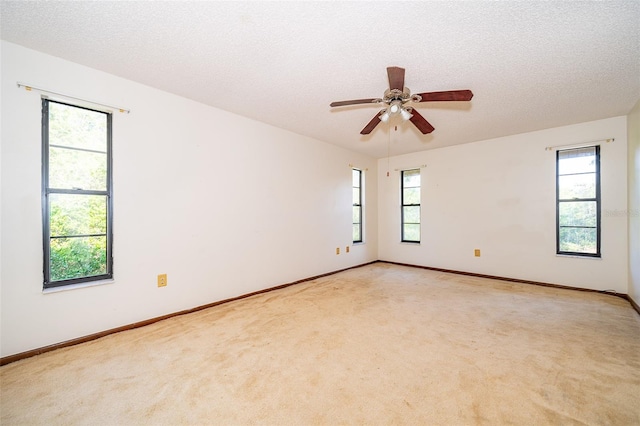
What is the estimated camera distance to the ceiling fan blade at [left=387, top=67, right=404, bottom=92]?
1890 millimetres

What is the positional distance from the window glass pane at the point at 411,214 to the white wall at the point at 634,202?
113 inches

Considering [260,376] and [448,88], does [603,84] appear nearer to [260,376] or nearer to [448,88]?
[448,88]

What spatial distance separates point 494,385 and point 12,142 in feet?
12.9

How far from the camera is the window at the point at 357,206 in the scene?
551 centimetres

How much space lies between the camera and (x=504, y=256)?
14.4ft

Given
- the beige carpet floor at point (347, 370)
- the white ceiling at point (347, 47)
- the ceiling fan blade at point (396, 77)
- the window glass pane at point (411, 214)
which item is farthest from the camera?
the window glass pane at point (411, 214)

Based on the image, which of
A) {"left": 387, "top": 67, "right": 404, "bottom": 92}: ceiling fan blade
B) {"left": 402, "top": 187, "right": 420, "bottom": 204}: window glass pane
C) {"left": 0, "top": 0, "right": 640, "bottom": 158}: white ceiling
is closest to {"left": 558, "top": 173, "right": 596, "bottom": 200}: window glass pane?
{"left": 0, "top": 0, "right": 640, "bottom": 158}: white ceiling

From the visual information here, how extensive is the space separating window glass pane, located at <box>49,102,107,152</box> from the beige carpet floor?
5.83 ft

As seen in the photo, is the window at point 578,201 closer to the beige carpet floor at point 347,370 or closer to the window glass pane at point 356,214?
A: the beige carpet floor at point 347,370

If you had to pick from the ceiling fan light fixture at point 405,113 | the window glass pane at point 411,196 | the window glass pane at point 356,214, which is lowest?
the window glass pane at point 356,214

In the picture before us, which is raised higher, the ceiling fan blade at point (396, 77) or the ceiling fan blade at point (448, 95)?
the ceiling fan blade at point (396, 77)

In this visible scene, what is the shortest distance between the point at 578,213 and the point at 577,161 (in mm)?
781

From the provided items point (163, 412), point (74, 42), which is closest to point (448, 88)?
point (74, 42)

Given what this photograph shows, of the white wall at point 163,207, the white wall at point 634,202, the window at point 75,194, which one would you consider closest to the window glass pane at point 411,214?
the white wall at point 163,207
